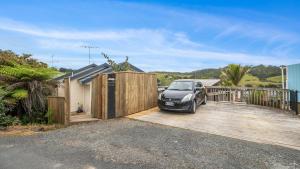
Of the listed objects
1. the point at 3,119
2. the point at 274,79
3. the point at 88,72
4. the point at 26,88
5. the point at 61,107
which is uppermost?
the point at 88,72

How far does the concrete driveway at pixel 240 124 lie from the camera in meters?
7.76

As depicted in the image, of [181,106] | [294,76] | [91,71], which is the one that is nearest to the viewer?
[181,106]

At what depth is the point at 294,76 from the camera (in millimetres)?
15945

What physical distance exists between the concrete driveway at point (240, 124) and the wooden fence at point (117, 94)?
1.91 feet

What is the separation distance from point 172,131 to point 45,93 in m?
6.18

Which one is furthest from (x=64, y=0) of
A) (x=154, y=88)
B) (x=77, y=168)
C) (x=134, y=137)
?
(x=77, y=168)

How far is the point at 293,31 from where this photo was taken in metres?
17.2

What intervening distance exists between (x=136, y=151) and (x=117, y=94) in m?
4.74

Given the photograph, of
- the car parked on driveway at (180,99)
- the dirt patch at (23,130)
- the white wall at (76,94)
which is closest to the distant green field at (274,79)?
the car parked on driveway at (180,99)

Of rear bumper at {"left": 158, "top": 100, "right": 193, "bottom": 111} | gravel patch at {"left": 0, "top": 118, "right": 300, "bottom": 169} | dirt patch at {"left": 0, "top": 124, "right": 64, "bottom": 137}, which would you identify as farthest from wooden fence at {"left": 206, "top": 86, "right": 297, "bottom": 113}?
dirt patch at {"left": 0, "top": 124, "right": 64, "bottom": 137}

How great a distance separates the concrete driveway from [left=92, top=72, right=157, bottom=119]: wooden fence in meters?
0.58

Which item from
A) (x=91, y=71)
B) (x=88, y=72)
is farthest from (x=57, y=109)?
(x=91, y=71)

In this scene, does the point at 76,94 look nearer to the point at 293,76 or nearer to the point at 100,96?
the point at 100,96

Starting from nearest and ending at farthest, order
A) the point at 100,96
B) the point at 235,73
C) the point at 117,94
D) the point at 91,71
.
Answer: the point at 100,96 < the point at 117,94 < the point at 91,71 < the point at 235,73
